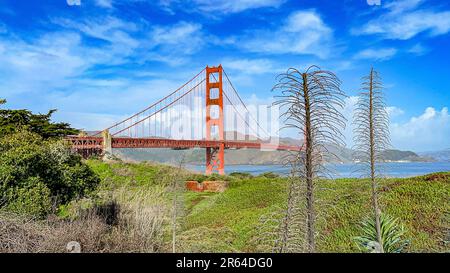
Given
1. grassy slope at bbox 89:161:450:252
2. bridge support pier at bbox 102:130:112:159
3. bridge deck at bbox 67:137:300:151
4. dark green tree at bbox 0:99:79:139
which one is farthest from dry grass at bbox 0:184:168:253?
bridge support pier at bbox 102:130:112:159

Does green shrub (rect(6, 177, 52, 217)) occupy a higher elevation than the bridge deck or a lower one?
lower

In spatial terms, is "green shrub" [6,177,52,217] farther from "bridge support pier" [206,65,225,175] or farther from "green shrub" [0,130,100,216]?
"bridge support pier" [206,65,225,175]

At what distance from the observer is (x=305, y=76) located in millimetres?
2352

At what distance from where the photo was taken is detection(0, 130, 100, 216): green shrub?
611 centimetres

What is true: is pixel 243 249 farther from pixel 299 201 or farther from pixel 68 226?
pixel 299 201

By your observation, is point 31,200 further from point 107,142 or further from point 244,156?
point 244,156

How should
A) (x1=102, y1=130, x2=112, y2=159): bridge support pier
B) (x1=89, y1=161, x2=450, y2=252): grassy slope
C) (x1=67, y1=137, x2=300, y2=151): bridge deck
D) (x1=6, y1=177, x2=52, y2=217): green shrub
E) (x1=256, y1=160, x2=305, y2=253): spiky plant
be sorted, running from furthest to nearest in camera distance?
(x1=102, y1=130, x2=112, y2=159): bridge support pier, (x1=67, y1=137, x2=300, y2=151): bridge deck, (x1=6, y1=177, x2=52, y2=217): green shrub, (x1=89, y1=161, x2=450, y2=252): grassy slope, (x1=256, y1=160, x2=305, y2=253): spiky plant

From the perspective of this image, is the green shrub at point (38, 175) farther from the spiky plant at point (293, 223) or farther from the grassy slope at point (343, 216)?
the spiky plant at point (293, 223)

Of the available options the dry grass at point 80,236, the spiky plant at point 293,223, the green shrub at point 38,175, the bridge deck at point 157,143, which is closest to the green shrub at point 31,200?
the green shrub at point 38,175

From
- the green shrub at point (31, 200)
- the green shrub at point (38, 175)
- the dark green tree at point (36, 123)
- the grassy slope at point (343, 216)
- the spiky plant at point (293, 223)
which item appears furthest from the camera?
the dark green tree at point (36, 123)

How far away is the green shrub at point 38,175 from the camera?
6105mm
